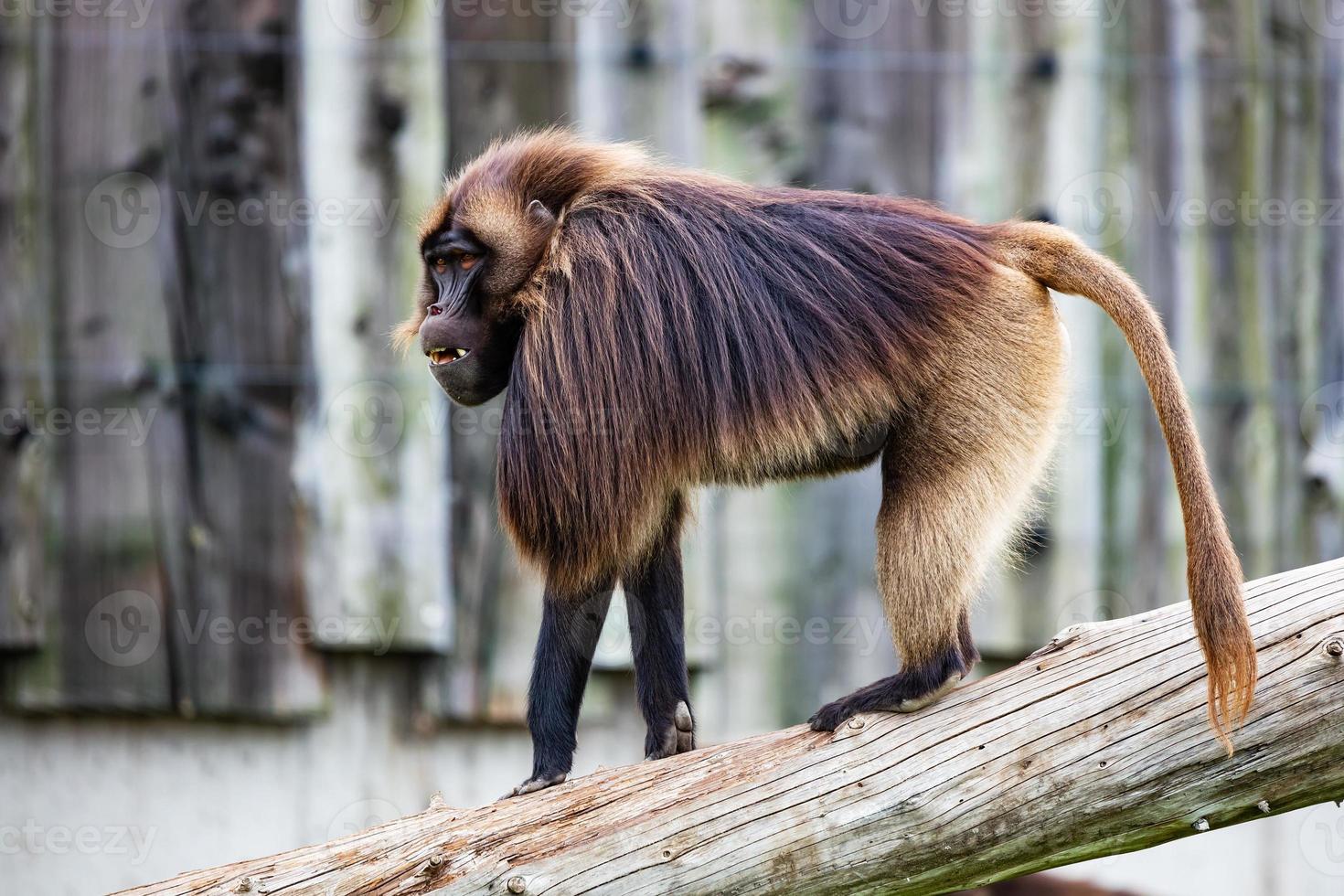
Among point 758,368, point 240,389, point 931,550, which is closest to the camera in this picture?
point 931,550

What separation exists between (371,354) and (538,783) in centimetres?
247

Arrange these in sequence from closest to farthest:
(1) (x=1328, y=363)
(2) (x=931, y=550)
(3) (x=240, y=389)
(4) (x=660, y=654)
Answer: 1. (2) (x=931, y=550)
2. (4) (x=660, y=654)
3. (3) (x=240, y=389)
4. (1) (x=1328, y=363)

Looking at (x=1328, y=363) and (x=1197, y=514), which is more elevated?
(x=1328, y=363)

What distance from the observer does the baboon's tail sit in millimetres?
3346

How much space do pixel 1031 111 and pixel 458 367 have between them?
9.96 feet

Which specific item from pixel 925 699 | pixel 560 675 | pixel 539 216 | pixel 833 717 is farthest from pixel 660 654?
pixel 539 216

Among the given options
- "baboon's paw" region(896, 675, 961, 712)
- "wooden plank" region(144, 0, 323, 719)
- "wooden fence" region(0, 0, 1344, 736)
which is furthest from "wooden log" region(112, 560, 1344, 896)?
"wooden plank" region(144, 0, 323, 719)

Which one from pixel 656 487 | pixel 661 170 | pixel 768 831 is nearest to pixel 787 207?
pixel 661 170

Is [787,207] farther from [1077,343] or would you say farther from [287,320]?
[287,320]

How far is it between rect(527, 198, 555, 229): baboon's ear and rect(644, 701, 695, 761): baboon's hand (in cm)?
160

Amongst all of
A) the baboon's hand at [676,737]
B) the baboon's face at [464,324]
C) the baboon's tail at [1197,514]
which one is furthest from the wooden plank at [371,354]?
the baboon's tail at [1197,514]

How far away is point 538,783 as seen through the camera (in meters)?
4.18

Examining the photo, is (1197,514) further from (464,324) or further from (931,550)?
(464,324)

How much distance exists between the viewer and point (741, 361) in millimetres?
4102
